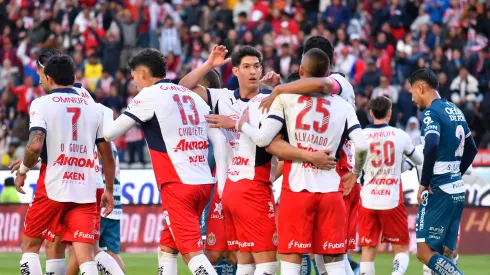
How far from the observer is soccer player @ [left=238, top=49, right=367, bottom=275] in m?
10.1

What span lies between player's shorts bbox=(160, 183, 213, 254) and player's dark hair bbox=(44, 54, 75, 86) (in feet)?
4.98

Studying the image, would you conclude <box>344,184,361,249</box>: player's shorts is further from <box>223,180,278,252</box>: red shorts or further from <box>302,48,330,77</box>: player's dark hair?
<box>302,48,330,77</box>: player's dark hair

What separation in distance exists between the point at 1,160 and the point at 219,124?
681 inches

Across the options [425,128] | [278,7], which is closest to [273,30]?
[278,7]

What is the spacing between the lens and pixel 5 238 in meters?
20.8

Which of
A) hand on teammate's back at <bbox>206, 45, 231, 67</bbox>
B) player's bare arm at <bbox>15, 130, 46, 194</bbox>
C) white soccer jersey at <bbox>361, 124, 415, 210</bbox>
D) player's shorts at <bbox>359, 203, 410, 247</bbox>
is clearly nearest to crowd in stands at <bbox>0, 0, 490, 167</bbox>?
white soccer jersey at <bbox>361, 124, 415, 210</bbox>

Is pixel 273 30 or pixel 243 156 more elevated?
pixel 273 30

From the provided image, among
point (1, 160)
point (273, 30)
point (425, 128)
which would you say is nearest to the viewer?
point (425, 128)

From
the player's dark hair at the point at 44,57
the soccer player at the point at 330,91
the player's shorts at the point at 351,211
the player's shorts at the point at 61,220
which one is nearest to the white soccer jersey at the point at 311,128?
the soccer player at the point at 330,91

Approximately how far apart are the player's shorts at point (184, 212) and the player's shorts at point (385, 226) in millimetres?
3892

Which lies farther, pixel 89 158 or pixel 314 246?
pixel 89 158

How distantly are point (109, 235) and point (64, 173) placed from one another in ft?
7.03

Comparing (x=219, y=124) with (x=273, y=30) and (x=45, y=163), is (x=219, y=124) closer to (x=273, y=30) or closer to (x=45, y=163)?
(x=45, y=163)

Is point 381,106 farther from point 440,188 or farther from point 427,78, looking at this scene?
point 440,188
